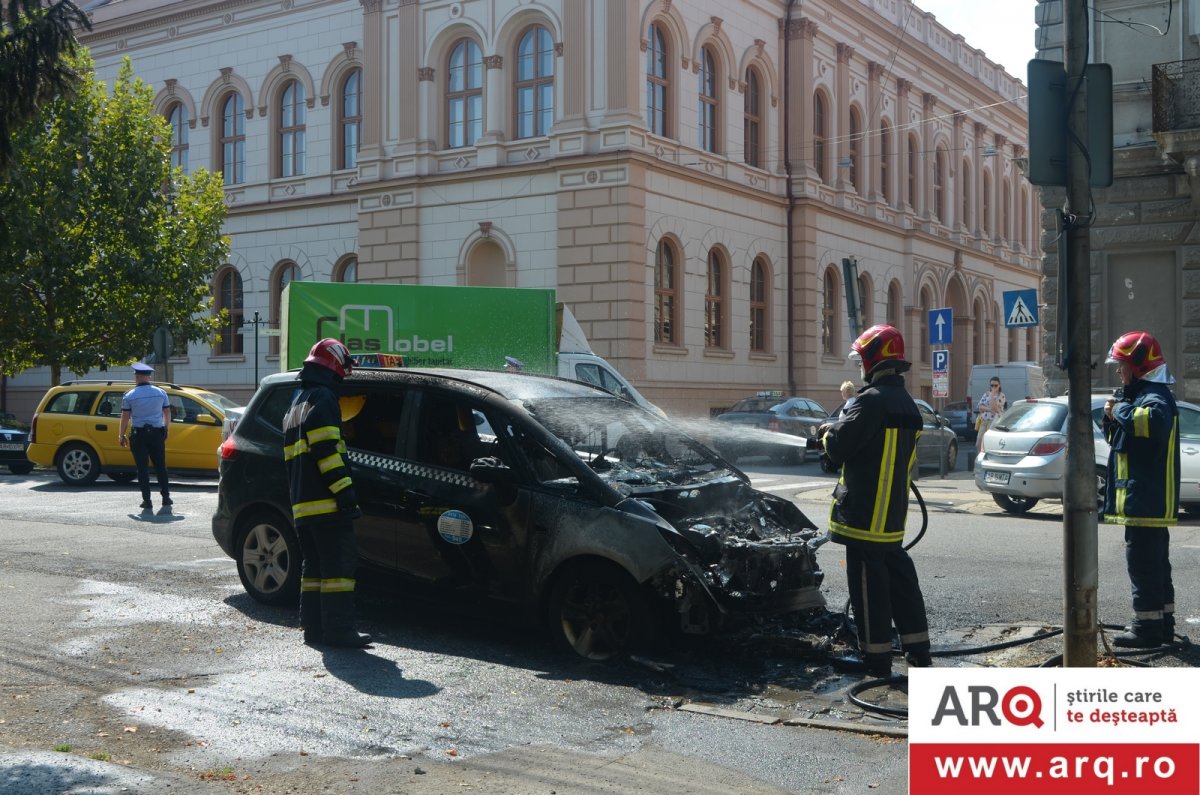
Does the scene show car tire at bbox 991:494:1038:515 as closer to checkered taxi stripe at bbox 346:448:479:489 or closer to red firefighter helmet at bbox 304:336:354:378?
checkered taxi stripe at bbox 346:448:479:489

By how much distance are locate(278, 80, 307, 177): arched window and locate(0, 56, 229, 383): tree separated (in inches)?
228

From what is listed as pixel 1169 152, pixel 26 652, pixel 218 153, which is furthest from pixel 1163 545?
pixel 218 153

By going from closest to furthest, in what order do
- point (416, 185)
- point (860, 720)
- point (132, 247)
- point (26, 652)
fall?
point (860, 720), point (26, 652), point (132, 247), point (416, 185)

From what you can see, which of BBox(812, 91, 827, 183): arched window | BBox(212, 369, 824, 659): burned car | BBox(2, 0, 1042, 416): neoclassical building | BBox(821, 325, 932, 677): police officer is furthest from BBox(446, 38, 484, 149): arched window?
BBox(821, 325, 932, 677): police officer

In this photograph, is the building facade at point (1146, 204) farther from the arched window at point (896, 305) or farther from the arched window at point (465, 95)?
the arched window at point (896, 305)

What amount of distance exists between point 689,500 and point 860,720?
A: 1873 mm

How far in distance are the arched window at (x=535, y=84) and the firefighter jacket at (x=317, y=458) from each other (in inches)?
980

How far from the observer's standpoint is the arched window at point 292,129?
123ft

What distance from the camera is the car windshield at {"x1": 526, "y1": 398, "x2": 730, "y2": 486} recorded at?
771 centimetres

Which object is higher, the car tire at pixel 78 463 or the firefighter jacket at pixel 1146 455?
the firefighter jacket at pixel 1146 455

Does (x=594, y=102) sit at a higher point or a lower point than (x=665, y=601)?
higher

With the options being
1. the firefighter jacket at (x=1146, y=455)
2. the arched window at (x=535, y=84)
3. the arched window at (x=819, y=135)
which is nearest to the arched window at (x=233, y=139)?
the arched window at (x=535, y=84)

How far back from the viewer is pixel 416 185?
33.6 meters

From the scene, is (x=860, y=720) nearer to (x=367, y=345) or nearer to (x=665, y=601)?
(x=665, y=601)
